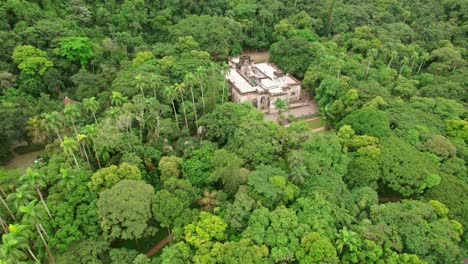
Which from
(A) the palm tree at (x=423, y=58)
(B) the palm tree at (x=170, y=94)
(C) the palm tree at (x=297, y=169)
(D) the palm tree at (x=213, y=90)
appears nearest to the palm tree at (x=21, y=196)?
(B) the palm tree at (x=170, y=94)

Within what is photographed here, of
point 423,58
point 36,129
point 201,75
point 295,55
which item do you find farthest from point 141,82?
point 423,58

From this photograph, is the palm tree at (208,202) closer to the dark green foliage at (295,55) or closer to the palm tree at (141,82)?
the palm tree at (141,82)

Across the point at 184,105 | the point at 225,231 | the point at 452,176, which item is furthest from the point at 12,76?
the point at 452,176

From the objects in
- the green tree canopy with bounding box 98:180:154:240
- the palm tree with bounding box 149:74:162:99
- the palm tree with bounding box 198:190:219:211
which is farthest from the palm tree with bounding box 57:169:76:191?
the palm tree with bounding box 149:74:162:99

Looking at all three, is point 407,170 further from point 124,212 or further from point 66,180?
point 66,180

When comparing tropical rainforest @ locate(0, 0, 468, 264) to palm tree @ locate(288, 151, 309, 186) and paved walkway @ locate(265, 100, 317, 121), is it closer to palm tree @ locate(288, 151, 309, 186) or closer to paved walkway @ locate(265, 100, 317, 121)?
palm tree @ locate(288, 151, 309, 186)
